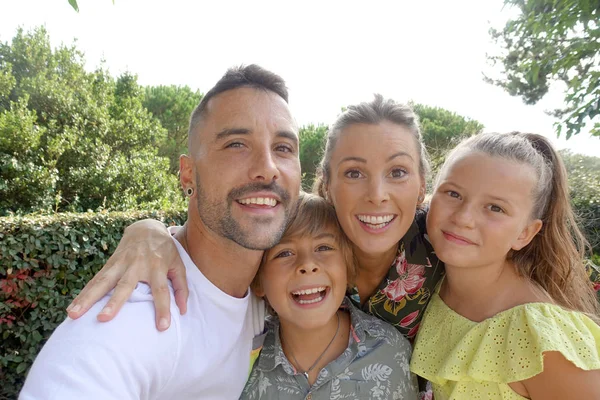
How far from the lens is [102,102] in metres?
11.0

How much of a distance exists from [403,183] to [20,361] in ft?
13.7

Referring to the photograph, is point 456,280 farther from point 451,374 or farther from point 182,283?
point 182,283

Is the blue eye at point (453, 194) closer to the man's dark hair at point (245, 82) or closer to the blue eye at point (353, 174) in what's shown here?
the blue eye at point (353, 174)

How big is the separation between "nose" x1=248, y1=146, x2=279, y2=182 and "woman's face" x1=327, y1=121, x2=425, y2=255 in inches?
15.5

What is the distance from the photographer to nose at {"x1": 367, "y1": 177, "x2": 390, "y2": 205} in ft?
7.27

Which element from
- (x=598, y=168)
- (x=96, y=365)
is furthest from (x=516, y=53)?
(x=96, y=365)

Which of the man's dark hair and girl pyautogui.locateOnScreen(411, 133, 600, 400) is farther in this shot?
the man's dark hair

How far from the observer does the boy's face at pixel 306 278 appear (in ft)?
7.04

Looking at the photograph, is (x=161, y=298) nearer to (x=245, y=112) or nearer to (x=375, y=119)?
(x=245, y=112)

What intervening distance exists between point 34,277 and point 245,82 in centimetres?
342

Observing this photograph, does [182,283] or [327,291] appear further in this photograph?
[327,291]

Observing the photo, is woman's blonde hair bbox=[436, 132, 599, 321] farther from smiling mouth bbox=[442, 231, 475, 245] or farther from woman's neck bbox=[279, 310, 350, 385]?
woman's neck bbox=[279, 310, 350, 385]

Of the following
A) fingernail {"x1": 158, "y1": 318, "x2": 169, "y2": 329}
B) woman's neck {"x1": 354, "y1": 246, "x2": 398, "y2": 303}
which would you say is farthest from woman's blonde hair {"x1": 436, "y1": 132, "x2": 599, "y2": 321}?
fingernail {"x1": 158, "y1": 318, "x2": 169, "y2": 329}

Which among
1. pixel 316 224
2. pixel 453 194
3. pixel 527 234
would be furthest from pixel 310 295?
pixel 527 234
